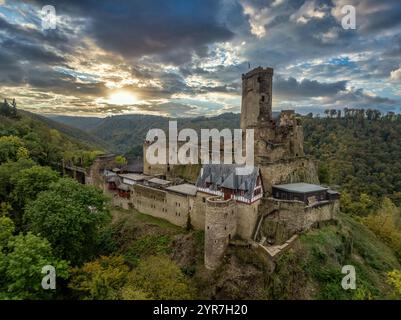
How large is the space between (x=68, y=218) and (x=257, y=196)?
686 inches

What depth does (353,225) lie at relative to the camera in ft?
127

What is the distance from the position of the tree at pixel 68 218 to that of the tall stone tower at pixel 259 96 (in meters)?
25.0

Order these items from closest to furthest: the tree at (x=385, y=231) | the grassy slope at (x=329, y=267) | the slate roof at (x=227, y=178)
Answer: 1. the grassy slope at (x=329, y=267)
2. the slate roof at (x=227, y=178)
3. the tree at (x=385, y=231)

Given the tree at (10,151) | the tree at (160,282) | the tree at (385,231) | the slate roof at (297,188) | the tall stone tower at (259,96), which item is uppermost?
the tall stone tower at (259,96)

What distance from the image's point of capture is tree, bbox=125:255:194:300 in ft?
67.0

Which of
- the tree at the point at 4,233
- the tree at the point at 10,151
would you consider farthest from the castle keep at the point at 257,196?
the tree at the point at 10,151

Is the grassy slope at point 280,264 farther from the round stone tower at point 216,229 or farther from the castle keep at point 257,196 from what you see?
the castle keep at point 257,196

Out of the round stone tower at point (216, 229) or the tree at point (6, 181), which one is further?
the tree at point (6, 181)

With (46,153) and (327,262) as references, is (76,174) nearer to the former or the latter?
(46,153)

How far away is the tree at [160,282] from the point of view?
805 inches

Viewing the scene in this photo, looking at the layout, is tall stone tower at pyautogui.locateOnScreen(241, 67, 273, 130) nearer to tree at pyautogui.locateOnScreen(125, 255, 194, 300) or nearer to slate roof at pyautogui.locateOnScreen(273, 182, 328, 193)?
slate roof at pyautogui.locateOnScreen(273, 182, 328, 193)

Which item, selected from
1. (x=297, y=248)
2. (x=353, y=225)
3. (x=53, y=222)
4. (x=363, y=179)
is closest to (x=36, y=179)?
(x=53, y=222)

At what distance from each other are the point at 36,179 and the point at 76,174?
75.4ft

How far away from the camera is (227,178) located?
2831 cm
